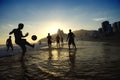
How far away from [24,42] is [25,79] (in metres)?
5.45

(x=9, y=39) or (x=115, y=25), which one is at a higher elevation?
(x=115, y=25)

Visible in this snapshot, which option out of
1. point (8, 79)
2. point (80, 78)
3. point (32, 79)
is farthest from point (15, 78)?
point (80, 78)

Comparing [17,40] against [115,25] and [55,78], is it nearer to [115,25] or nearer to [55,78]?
[55,78]

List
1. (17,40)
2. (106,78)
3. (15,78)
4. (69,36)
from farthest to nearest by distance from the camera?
(69,36) < (17,40) < (15,78) < (106,78)

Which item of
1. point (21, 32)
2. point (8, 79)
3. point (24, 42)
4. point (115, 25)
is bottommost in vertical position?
point (8, 79)

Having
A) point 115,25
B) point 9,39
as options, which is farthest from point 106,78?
point 115,25

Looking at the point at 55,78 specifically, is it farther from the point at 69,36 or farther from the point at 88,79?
the point at 69,36

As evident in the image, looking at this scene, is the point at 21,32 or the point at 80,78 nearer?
the point at 80,78

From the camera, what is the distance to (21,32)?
10.3 metres

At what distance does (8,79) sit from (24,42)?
5.12 meters

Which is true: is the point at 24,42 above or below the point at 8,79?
above

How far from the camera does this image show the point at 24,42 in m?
10.3

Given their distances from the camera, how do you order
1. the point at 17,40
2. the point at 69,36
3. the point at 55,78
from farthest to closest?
the point at 69,36 < the point at 17,40 < the point at 55,78

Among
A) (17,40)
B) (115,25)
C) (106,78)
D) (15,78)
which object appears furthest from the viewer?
(115,25)
